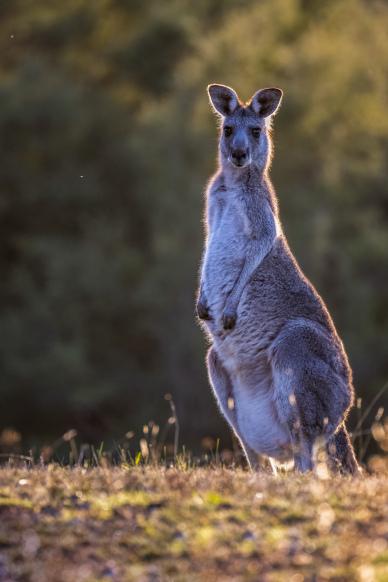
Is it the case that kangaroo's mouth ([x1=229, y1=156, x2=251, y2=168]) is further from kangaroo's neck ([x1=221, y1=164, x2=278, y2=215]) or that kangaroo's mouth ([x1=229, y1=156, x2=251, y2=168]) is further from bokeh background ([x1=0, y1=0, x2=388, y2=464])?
bokeh background ([x1=0, y1=0, x2=388, y2=464])

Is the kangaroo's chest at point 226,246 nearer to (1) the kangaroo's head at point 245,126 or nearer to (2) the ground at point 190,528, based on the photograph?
(1) the kangaroo's head at point 245,126

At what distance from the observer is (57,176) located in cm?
3922

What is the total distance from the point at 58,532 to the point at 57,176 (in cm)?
3381

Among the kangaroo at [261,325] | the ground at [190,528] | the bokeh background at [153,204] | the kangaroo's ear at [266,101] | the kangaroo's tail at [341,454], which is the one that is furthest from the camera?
the bokeh background at [153,204]

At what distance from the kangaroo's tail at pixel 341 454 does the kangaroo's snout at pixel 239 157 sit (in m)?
2.16

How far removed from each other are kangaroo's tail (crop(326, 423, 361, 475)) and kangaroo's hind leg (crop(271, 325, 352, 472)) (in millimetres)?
73

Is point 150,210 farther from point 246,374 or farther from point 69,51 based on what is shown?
point 246,374

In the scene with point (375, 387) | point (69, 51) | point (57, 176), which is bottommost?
point (375, 387)

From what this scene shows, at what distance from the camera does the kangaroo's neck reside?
9539mm

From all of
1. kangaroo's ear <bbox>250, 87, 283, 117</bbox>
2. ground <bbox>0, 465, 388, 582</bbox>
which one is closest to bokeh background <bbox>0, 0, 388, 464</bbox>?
kangaroo's ear <bbox>250, 87, 283, 117</bbox>

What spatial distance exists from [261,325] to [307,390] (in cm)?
73

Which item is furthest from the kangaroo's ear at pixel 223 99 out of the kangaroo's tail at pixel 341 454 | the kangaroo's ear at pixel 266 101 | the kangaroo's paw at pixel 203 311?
the kangaroo's tail at pixel 341 454

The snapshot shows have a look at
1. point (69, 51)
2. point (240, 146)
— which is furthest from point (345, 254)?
point (240, 146)

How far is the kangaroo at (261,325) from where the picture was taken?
829 centimetres
